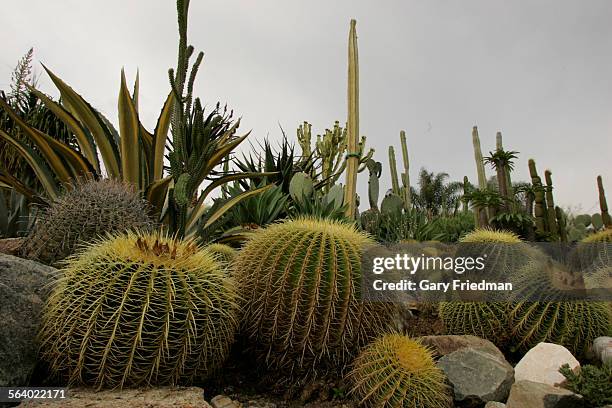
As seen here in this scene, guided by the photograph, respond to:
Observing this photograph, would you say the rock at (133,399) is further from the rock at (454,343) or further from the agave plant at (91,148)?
the agave plant at (91,148)

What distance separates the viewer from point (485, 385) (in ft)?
10.5

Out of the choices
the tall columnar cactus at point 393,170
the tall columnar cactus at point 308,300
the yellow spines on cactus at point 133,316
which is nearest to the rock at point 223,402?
the yellow spines on cactus at point 133,316

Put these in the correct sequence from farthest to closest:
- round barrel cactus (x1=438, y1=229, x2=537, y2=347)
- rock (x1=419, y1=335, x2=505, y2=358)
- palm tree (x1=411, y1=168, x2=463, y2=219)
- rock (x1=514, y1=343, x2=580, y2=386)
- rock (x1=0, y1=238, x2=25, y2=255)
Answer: palm tree (x1=411, y1=168, x2=463, y2=219) → rock (x1=0, y1=238, x2=25, y2=255) → round barrel cactus (x1=438, y1=229, x2=537, y2=347) → rock (x1=419, y1=335, x2=505, y2=358) → rock (x1=514, y1=343, x2=580, y2=386)

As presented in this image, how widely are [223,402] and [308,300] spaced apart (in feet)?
2.49

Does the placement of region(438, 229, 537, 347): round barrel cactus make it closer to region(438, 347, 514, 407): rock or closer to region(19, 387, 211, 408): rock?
region(438, 347, 514, 407): rock

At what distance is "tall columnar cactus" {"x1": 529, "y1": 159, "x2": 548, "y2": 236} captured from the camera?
777 cm

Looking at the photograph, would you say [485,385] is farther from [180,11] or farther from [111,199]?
[180,11]

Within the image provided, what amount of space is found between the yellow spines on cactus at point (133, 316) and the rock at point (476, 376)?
157 centimetres

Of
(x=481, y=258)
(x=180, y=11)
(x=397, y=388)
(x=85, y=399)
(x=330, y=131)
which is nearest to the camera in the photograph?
(x=85, y=399)

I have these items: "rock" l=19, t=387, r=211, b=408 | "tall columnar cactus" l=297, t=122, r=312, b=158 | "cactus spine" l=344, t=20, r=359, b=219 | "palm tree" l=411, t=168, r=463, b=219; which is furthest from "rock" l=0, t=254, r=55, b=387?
"palm tree" l=411, t=168, r=463, b=219

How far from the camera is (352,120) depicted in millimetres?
8234

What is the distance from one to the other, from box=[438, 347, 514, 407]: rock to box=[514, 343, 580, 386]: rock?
194mm

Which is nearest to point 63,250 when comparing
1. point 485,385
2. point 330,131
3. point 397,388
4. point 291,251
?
point 291,251

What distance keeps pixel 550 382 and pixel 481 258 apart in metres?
1.23
